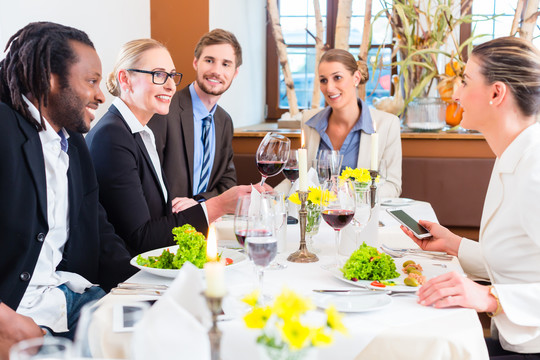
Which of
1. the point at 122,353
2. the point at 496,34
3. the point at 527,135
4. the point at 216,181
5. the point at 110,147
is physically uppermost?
the point at 496,34

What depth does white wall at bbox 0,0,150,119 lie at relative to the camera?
2.21 meters

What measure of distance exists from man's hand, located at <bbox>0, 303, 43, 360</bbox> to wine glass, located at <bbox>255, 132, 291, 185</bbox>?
83 centimetres

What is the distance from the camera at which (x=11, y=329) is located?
4.40 ft

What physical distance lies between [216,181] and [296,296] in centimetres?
264

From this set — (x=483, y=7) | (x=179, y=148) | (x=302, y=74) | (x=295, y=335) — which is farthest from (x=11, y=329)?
(x=483, y=7)

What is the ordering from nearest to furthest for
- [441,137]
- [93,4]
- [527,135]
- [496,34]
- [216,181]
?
[527,135] → [93,4] → [216,181] → [441,137] → [496,34]

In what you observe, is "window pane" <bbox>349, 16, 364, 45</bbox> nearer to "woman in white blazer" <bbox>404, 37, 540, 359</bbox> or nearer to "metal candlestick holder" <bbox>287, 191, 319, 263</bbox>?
"woman in white blazer" <bbox>404, 37, 540, 359</bbox>

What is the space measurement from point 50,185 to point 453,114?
2966mm

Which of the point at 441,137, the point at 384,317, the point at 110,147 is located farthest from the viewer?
the point at 441,137

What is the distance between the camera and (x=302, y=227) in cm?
156

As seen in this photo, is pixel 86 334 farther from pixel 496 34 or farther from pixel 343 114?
pixel 496 34

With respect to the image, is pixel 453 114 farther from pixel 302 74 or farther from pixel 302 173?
pixel 302 173

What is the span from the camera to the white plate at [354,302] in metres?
1.12

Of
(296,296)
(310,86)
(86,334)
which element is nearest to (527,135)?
(296,296)
